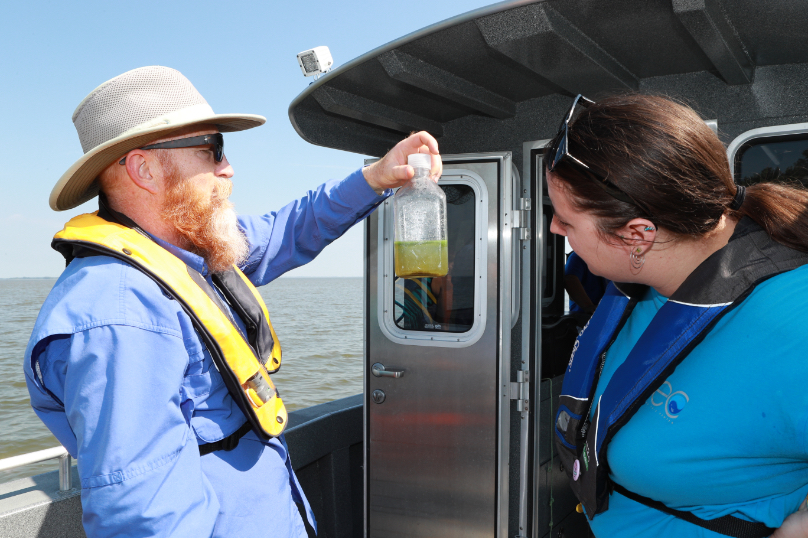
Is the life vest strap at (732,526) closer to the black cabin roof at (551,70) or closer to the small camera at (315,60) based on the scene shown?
the black cabin roof at (551,70)

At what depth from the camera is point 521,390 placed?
309 cm

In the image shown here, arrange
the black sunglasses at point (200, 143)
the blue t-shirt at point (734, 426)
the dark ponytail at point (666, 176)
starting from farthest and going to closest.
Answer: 1. the black sunglasses at point (200, 143)
2. the dark ponytail at point (666, 176)
3. the blue t-shirt at point (734, 426)

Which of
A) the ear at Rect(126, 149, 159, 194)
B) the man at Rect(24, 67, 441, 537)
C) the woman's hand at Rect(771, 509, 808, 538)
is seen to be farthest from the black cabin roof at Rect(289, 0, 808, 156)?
the woman's hand at Rect(771, 509, 808, 538)

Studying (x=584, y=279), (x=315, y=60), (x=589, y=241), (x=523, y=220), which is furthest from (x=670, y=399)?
(x=584, y=279)

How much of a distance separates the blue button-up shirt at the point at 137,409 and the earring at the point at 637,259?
3.64 ft

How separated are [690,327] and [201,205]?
53.7 inches

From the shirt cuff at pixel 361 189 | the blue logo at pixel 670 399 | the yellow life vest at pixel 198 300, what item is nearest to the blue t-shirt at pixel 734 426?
the blue logo at pixel 670 399

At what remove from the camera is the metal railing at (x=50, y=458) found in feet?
6.88

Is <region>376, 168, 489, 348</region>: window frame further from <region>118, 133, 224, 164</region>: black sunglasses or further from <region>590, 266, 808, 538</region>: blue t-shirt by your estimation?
<region>590, 266, 808, 538</region>: blue t-shirt

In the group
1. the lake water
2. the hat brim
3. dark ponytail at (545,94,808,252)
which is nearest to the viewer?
dark ponytail at (545,94,808,252)

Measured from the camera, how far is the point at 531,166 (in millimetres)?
3119

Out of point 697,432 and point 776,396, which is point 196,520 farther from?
point 776,396

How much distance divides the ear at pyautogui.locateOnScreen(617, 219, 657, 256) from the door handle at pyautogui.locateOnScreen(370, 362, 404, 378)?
2.00 m

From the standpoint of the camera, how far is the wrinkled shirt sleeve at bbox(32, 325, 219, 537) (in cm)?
118
